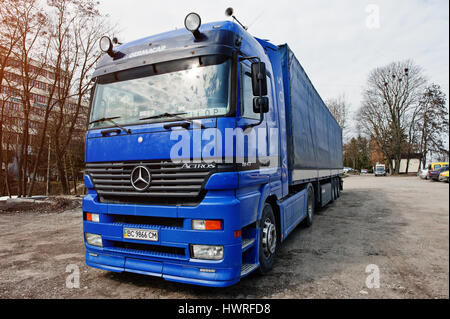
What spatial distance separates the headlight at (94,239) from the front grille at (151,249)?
22cm

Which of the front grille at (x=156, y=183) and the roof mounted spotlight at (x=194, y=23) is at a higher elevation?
the roof mounted spotlight at (x=194, y=23)

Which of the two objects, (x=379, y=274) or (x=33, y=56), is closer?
(x=379, y=274)

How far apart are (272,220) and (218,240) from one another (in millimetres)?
1442

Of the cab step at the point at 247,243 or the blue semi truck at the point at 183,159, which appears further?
the cab step at the point at 247,243

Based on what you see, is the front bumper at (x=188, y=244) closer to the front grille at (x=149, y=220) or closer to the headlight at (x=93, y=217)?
the front grille at (x=149, y=220)

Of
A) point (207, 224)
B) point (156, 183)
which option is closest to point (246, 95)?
point (156, 183)

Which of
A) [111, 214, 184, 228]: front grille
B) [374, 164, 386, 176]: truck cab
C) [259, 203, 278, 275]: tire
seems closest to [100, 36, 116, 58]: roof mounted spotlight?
[111, 214, 184, 228]: front grille

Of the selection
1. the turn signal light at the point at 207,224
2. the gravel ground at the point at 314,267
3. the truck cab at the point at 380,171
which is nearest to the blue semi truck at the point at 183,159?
the turn signal light at the point at 207,224

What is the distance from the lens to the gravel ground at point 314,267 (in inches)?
99.2

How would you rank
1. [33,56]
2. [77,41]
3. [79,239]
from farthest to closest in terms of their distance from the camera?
[77,41], [33,56], [79,239]

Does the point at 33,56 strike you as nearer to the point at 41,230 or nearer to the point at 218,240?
the point at 41,230

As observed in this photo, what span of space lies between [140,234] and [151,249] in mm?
240
